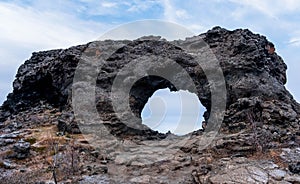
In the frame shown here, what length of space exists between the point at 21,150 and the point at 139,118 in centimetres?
774

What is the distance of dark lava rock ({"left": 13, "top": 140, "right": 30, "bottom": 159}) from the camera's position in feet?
49.0

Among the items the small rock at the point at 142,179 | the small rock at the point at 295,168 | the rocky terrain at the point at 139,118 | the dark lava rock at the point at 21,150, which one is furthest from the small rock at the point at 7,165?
the small rock at the point at 295,168

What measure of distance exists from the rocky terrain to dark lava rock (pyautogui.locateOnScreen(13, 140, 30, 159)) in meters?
0.05

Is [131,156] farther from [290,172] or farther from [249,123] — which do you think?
[290,172]

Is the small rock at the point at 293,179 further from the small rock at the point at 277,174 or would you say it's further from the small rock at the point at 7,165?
the small rock at the point at 7,165

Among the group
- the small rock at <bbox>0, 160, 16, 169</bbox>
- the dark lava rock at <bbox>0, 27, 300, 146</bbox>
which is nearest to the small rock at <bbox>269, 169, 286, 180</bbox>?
the dark lava rock at <bbox>0, 27, 300, 146</bbox>

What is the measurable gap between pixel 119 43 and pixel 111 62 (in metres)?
1.95

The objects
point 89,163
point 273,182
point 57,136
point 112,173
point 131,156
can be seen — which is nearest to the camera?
A: point 273,182

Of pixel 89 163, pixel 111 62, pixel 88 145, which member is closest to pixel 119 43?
pixel 111 62

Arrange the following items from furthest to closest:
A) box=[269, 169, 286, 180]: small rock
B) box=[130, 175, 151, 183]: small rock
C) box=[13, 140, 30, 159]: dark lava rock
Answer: box=[13, 140, 30, 159]: dark lava rock
box=[130, 175, 151, 183]: small rock
box=[269, 169, 286, 180]: small rock

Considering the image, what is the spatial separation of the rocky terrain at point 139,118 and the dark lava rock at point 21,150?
0.05 meters

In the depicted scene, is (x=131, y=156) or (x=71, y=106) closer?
(x=131, y=156)

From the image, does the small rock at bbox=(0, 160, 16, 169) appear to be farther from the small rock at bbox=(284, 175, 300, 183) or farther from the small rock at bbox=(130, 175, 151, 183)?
the small rock at bbox=(284, 175, 300, 183)

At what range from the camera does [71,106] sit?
1994 centimetres
